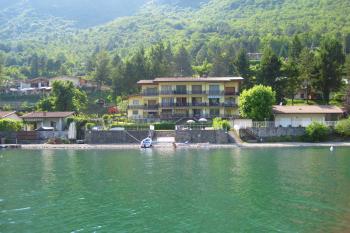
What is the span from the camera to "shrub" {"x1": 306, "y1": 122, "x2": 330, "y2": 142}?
234ft

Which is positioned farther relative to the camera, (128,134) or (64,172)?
(128,134)

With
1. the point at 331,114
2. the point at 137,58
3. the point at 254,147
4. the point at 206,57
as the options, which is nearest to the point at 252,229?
the point at 254,147

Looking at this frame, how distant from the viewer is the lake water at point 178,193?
26109 mm

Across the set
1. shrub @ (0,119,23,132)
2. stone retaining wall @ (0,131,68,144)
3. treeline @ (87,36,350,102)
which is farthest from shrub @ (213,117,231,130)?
shrub @ (0,119,23,132)

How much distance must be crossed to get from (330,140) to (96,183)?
45.6 meters

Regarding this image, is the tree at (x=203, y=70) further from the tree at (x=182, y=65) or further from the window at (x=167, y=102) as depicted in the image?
the window at (x=167, y=102)

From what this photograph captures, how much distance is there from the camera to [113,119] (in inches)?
3393

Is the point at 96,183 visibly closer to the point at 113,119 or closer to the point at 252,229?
→ the point at 252,229

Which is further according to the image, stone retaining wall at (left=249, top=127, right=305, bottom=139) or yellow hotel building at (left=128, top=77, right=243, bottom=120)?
yellow hotel building at (left=128, top=77, right=243, bottom=120)

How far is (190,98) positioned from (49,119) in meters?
26.2

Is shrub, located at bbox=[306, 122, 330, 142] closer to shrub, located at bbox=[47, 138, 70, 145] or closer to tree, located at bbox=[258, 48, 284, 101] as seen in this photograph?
tree, located at bbox=[258, 48, 284, 101]

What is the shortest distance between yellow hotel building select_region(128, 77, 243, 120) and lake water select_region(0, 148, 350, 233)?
99.5ft

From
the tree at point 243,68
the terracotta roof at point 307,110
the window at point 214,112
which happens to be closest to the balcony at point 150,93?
the window at point 214,112

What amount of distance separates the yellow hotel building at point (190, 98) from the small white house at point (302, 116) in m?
11.0
